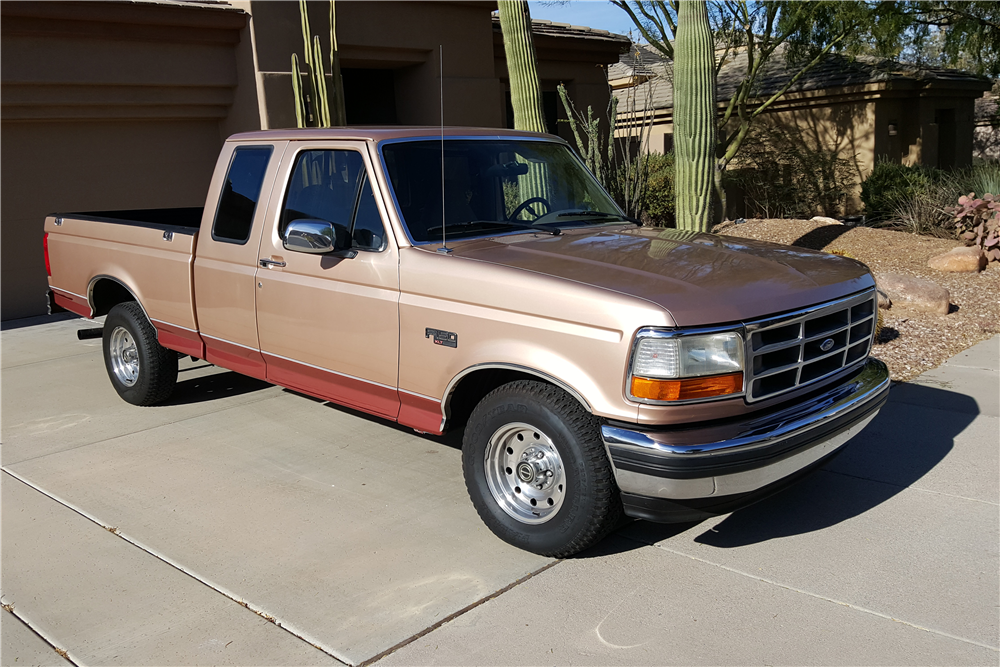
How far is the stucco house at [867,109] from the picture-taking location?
1880 centimetres

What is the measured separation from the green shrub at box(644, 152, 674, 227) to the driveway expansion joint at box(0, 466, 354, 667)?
12211mm

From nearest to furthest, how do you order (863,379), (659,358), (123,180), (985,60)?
(659,358) → (863,379) → (123,180) → (985,60)

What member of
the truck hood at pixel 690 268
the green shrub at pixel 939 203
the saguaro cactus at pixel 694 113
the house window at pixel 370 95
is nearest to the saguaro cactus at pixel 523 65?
the saguaro cactus at pixel 694 113

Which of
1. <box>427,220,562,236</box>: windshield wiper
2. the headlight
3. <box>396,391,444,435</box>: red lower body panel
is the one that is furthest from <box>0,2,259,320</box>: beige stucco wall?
the headlight

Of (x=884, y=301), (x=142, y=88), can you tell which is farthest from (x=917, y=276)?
(x=142, y=88)

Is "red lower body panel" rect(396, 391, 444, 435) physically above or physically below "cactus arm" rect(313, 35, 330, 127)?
below

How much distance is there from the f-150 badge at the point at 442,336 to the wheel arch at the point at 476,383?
16cm

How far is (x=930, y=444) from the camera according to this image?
17.6 ft

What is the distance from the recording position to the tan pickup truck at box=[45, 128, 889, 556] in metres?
3.51

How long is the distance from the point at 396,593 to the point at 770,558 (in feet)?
5.73

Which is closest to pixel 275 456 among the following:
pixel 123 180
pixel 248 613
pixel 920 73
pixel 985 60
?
pixel 248 613

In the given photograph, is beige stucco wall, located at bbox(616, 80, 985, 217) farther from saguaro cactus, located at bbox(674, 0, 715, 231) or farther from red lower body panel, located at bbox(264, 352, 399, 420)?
red lower body panel, located at bbox(264, 352, 399, 420)

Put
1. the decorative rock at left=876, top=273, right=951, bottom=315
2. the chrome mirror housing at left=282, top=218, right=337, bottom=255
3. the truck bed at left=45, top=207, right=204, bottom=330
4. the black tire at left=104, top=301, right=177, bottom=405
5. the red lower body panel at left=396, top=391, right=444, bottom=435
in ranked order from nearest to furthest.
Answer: the red lower body panel at left=396, top=391, right=444, bottom=435, the chrome mirror housing at left=282, top=218, right=337, bottom=255, the truck bed at left=45, top=207, right=204, bottom=330, the black tire at left=104, top=301, right=177, bottom=405, the decorative rock at left=876, top=273, right=951, bottom=315

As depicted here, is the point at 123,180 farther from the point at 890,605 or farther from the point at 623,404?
the point at 890,605
